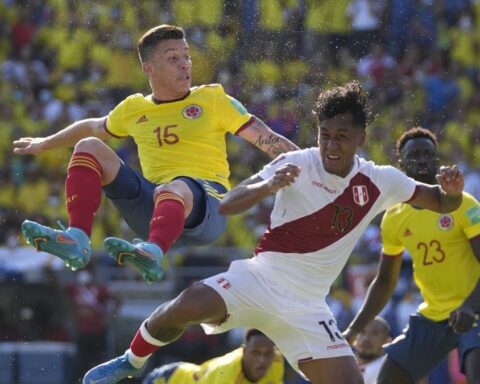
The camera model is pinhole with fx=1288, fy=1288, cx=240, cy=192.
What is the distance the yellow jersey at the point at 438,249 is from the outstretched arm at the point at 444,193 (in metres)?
1.17

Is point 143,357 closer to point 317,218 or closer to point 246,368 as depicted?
point 317,218

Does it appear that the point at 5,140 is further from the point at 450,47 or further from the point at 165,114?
the point at 165,114

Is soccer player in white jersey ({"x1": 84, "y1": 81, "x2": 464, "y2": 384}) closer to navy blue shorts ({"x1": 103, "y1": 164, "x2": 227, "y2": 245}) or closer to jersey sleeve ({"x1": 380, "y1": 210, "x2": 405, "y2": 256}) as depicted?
navy blue shorts ({"x1": 103, "y1": 164, "x2": 227, "y2": 245})

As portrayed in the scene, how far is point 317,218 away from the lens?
733 cm

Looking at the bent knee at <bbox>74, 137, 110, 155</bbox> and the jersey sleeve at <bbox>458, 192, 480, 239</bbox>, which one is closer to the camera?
the bent knee at <bbox>74, 137, 110, 155</bbox>

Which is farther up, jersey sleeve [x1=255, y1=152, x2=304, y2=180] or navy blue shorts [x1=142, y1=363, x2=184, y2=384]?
jersey sleeve [x1=255, y1=152, x2=304, y2=180]

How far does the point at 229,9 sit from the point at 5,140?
132 inches

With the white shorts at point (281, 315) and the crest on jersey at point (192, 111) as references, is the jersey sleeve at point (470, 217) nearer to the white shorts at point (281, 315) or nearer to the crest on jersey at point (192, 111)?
the white shorts at point (281, 315)

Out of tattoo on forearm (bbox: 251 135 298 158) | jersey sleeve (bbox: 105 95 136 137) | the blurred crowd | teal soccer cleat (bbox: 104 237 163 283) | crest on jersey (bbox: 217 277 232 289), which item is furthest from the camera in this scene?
the blurred crowd

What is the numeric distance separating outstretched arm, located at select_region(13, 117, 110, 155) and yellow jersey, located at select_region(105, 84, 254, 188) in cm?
42

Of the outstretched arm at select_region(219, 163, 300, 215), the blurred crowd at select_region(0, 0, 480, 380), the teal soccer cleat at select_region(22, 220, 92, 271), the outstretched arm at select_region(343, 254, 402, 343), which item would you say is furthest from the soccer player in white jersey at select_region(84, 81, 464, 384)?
the blurred crowd at select_region(0, 0, 480, 380)

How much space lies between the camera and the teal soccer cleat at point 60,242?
7086 mm

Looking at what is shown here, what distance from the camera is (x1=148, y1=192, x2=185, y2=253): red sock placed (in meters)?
7.39

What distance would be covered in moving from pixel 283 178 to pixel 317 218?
686 mm
